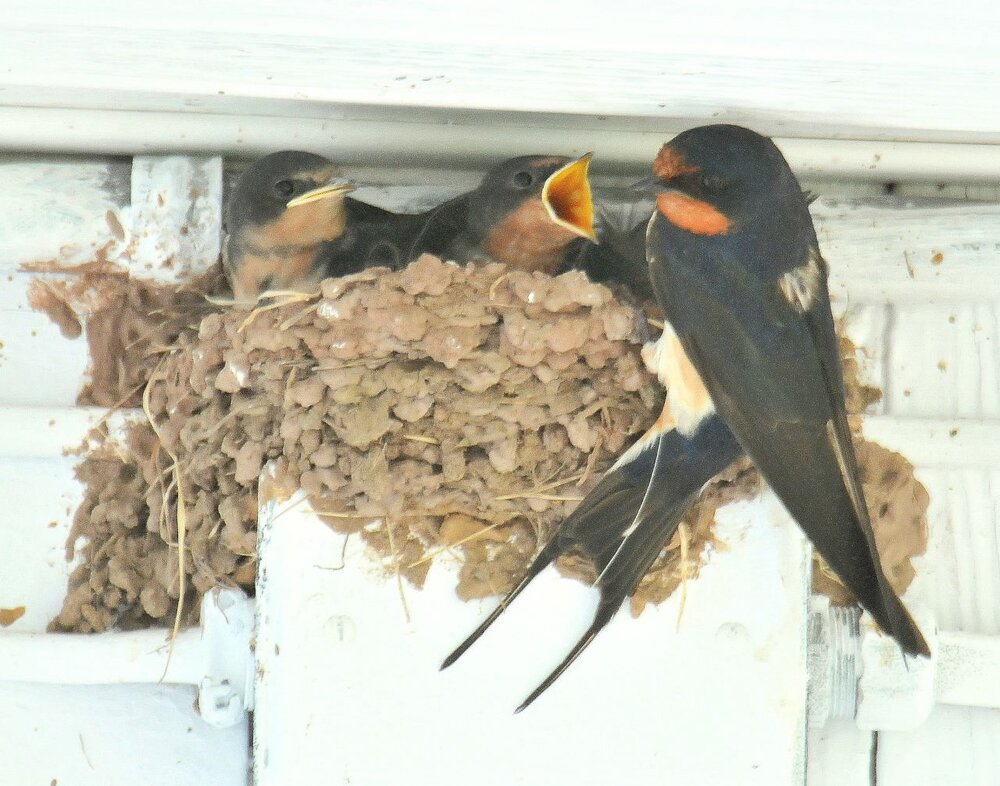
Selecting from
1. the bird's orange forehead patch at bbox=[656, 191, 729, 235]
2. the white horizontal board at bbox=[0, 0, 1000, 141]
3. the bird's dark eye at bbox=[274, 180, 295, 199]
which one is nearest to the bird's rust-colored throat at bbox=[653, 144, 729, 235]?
the bird's orange forehead patch at bbox=[656, 191, 729, 235]

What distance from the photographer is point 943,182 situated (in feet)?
9.16

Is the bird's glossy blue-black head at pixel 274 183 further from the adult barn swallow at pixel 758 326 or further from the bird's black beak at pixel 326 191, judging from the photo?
the adult barn swallow at pixel 758 326

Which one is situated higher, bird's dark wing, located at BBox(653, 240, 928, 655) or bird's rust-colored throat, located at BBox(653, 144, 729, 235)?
bird's rust-colored throat, located at BBox(653, 144, 729, 235)

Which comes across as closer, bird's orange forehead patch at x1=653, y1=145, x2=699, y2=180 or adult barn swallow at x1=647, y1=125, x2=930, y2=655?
adult barn swallow at x1=647, y1=125, x2=930, y2=655

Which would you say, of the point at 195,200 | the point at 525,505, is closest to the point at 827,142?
the point at 525,505

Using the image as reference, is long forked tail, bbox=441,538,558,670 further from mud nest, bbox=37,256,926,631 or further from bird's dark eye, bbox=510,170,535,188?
bird's dark eye, bbox=510,170,535,188

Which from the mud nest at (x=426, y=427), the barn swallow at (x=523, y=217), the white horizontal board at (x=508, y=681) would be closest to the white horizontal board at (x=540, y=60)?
the barn swallow at (x=523, y=217)

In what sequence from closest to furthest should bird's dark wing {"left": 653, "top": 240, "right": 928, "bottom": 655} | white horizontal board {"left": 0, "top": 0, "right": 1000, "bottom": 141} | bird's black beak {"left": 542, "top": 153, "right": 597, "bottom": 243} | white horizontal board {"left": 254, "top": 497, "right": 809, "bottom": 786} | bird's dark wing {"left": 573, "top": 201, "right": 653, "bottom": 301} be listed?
white horizontal board {"left": 0, "top": 0, "right": 1000, "bottom": 141}
bird's dark wing {"left": 653, "top": 240, "right": 928, "bottom": 655}
white horizontal board {"left": 254, "top": 497, "right": 809, "bottom": 786}
bird's black beak {"left": 542, "top": 153, "right": 597, "bottom": 243}
bird's dark wing {"left": 573, "top": 201, "right": 653, "bottom": 301}

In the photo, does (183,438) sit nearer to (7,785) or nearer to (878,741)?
(7,785)

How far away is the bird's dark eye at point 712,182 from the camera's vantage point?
240 cm

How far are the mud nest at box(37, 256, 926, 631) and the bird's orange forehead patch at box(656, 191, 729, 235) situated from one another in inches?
8.0

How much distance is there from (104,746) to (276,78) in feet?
4.47

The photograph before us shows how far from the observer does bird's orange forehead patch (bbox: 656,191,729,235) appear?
248cm

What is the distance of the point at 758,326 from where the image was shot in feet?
7.80
